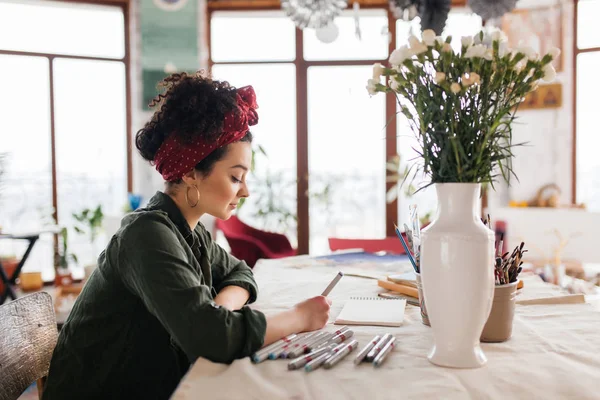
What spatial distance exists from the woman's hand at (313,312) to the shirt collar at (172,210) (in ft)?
1.22

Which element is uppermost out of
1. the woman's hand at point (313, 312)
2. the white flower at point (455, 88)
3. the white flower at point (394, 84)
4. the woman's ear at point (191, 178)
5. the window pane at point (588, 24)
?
the window pane at point (588, 24)

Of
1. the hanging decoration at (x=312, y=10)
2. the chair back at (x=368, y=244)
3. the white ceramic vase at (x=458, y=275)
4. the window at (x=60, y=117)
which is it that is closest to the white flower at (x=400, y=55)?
the white ceramic vase at (x=458, y=275)

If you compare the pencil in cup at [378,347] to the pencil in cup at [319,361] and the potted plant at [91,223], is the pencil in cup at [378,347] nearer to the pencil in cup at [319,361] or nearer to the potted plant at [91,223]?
the pencil in cup at [319,361]

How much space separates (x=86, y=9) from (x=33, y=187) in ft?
6.02

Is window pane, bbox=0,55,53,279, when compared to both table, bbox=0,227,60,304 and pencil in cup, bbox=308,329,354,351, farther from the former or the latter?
pencil in cup, bbox=308,329,354,351

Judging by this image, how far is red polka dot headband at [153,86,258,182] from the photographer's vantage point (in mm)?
1321

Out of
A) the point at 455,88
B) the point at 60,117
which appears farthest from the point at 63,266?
the point at 455,88

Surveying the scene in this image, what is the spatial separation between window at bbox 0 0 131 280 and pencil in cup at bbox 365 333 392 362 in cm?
476

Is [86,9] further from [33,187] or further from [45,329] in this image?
[45,329]

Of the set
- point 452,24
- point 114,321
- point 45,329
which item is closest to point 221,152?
point 114,321

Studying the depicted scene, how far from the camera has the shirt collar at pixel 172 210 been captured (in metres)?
1.34

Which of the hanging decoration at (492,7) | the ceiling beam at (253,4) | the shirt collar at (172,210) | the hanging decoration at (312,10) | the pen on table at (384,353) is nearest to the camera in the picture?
the pen on table at (384,353)

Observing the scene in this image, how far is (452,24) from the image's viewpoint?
227 inches

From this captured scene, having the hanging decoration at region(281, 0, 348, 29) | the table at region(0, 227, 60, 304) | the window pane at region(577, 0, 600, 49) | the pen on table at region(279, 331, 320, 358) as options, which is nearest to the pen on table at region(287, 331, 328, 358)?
the pen on table at region(279, 331, 320, 358)
